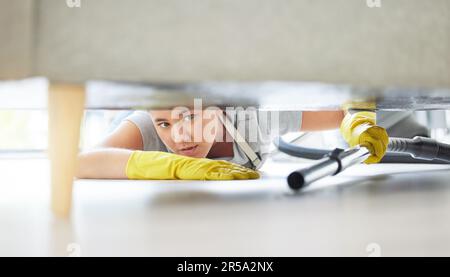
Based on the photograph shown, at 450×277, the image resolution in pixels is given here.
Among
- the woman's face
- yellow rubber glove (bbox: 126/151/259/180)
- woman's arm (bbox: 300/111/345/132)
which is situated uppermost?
woman's arm (bbox: 300/111/345/132)

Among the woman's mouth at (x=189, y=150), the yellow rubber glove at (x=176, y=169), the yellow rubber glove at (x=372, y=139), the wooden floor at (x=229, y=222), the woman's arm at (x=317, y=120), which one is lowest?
the wooden floor at (x=229, y=222)

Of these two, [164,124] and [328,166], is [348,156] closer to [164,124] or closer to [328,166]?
[328,166]

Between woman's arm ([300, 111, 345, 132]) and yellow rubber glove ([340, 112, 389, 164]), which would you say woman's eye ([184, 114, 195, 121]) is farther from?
yellow rubber glove ([340, 112, 389, 164])

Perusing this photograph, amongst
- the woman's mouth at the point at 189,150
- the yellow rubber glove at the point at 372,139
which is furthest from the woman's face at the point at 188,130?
the yellow rubber glove at the point at 372,139

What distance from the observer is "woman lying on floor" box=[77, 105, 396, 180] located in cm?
122

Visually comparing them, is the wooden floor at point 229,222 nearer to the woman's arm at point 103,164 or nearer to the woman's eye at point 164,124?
the woman's arm at point 103,164

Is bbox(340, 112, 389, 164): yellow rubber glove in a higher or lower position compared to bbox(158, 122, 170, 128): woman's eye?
lower

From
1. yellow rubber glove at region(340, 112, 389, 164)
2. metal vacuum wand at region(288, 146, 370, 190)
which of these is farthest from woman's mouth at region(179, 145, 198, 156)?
metal vacuum wand at region(288, 146, 370, 190)

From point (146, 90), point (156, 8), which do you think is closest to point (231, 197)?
point (146, 90)

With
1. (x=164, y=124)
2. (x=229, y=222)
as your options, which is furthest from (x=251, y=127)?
(x=229, y=222)

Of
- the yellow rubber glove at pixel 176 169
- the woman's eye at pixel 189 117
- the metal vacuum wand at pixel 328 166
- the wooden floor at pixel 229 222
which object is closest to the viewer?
the wooden floor at pixel 229 222

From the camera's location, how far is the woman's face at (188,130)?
A: 1.71 meters

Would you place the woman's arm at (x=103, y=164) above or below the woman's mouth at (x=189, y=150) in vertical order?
below

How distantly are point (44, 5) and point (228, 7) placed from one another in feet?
0.77
